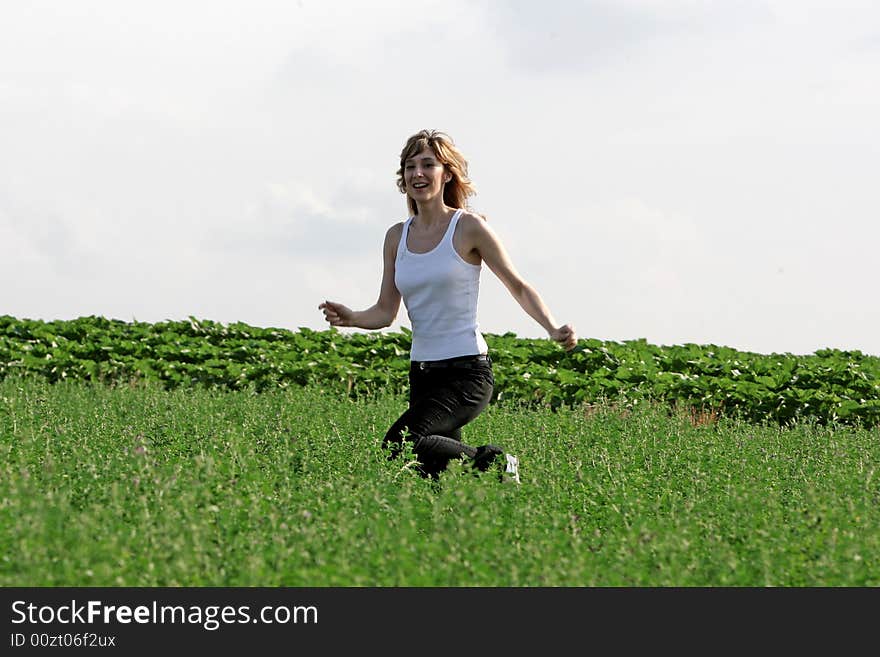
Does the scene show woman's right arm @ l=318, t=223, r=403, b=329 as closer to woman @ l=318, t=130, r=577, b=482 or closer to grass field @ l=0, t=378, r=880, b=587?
woman @ l=318, t=130, r=577, b=482

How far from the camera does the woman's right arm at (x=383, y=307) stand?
6.18 metres

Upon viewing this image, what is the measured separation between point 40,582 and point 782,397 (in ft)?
30.4

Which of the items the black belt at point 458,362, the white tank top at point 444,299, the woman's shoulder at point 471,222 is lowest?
the black belt at point 458,362

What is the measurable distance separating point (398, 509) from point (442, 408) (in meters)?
1.03

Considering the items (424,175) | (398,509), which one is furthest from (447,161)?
(398,509)

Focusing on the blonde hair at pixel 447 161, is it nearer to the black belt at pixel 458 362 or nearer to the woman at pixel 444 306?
the woman at pixel 444 306

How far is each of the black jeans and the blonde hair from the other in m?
0.98

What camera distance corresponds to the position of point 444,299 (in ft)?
18.7

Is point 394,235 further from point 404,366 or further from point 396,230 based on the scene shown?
point 404,366

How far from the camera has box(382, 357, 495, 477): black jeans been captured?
568cm

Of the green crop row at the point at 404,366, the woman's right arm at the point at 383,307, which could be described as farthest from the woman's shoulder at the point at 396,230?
the green crop row at the point at 404,366

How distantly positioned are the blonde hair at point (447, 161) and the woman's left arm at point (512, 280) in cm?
35

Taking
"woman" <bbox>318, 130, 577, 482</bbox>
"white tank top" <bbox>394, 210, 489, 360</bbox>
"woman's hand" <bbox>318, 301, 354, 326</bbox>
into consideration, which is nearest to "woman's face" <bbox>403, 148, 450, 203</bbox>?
"woman" <bbox>318, 130, 577, 482</bbox>
